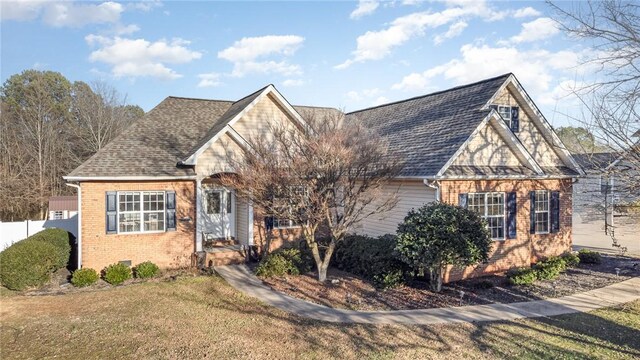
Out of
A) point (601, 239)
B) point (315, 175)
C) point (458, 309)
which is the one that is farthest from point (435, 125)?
point (601, 239)

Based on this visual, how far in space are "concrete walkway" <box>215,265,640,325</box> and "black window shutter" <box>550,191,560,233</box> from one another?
3486 millimetres

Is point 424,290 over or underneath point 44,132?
underneath

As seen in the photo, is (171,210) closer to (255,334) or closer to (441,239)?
(255,334)

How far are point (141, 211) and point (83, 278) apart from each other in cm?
282

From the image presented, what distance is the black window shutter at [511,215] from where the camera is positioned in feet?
46.6

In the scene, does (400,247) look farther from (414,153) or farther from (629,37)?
(629,37)

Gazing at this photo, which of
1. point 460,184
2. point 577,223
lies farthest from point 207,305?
point 577,223

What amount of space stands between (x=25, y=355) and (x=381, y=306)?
753cm

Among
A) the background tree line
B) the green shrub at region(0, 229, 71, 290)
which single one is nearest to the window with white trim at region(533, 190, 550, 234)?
the green shrub at region(0, 229, 71, 290)

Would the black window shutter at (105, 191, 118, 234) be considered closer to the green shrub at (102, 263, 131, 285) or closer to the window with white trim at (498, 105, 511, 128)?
the green shrub at (102, 263, 131, 285)

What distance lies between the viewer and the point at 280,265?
13.2 m

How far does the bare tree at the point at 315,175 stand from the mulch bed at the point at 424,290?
997mm

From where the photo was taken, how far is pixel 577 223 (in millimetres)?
31047

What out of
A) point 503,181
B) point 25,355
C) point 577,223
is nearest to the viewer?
point 25,355
